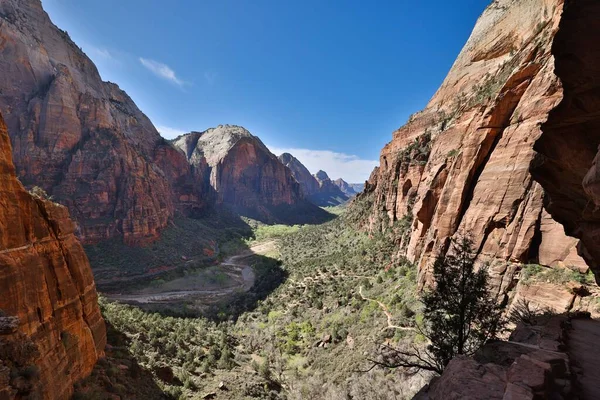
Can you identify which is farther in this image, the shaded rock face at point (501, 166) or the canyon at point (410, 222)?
the shaded rock face at point (501, 166)

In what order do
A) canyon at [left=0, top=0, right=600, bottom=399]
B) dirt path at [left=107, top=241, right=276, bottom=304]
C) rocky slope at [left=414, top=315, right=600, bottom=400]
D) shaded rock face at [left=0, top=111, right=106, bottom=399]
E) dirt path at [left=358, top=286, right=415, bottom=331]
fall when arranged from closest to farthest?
rocky slope at [left=414, top=315, right=600, bottom=400] < canyon at [left=0, top=0, right=600, bottom=399] < shaded rock face at [left=0, top=111, right=106, bottom=399] < dirt path at [left=358, top=286, right=415, bottom=331] < dirt path at [left=107, top=241, right=276, bottom=304]

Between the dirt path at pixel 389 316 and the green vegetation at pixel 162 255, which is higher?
the dirt path at pixel 389 316

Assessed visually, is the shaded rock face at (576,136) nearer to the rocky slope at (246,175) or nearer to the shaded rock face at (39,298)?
the shaded rock face at (39,298)

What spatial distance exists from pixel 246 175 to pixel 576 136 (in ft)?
544

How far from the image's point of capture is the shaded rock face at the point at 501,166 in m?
16.3

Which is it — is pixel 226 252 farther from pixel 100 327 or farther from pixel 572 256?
pixel 572 256

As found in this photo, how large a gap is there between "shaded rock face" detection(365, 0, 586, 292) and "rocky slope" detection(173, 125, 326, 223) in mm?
126665

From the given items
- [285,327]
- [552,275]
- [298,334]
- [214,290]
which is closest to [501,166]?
[552,275]

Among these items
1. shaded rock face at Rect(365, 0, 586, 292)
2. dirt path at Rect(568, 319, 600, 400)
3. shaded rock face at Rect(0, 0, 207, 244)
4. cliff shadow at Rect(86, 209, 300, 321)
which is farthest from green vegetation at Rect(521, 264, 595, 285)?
shaded rock face at Rect(0, 0, 207, 244)

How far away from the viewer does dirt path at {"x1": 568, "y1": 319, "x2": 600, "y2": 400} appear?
6.30m

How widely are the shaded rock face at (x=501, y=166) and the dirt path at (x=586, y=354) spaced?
4.58m

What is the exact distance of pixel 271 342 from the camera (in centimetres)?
2664

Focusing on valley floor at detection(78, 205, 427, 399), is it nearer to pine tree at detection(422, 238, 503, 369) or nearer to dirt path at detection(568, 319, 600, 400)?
pine tree at detection(422, 238, 503, 369)

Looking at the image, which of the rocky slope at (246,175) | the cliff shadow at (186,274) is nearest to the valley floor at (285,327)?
the cliff shadow at (186,274)
